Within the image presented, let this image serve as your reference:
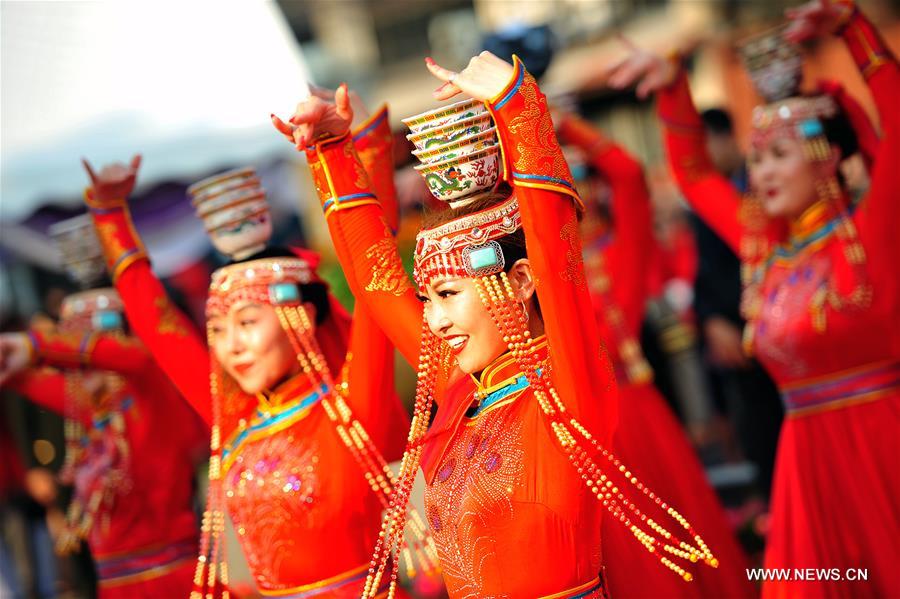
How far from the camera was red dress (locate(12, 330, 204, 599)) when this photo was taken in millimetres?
4141

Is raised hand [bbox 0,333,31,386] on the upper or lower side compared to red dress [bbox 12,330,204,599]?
upper

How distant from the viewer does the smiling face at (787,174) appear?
356cm

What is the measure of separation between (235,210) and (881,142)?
1813 mm

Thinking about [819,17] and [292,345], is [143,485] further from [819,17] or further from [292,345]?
[819,17]

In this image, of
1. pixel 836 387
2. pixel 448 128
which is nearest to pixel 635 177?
pixel 836 387

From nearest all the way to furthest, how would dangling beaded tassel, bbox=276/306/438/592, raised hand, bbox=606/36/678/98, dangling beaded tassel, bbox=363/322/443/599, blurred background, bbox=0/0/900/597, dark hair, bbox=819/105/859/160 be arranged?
1. dangling beaded tassel, bbox=363/322/443/599
2. dangling beaded tassel, bbox=276/306/438/592
3. dark hair, bbox=819/105/859/160
4. raised hand, bbox=606/36/678/98
5. blurred background, bbox=0/0/900/597

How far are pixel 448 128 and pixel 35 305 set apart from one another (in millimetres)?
4862

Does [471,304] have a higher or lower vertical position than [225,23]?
lower

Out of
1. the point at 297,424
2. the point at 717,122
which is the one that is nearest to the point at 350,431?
the point at 297,424

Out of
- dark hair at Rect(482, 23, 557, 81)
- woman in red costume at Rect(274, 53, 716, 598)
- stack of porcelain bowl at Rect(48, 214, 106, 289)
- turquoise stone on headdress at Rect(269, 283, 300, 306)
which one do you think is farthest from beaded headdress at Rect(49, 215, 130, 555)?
woman in red costume at Rect(274, 53, 716, 598)

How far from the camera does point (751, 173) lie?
147 inches

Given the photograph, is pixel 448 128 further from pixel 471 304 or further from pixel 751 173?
pixel 751 173

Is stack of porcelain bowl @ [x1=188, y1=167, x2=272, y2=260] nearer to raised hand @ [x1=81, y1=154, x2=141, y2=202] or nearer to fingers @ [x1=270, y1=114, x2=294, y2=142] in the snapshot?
raised hand @ [x1=81, y1=154, x2=141, y2=202]

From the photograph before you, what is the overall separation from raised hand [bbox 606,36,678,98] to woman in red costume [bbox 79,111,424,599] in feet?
3.41
